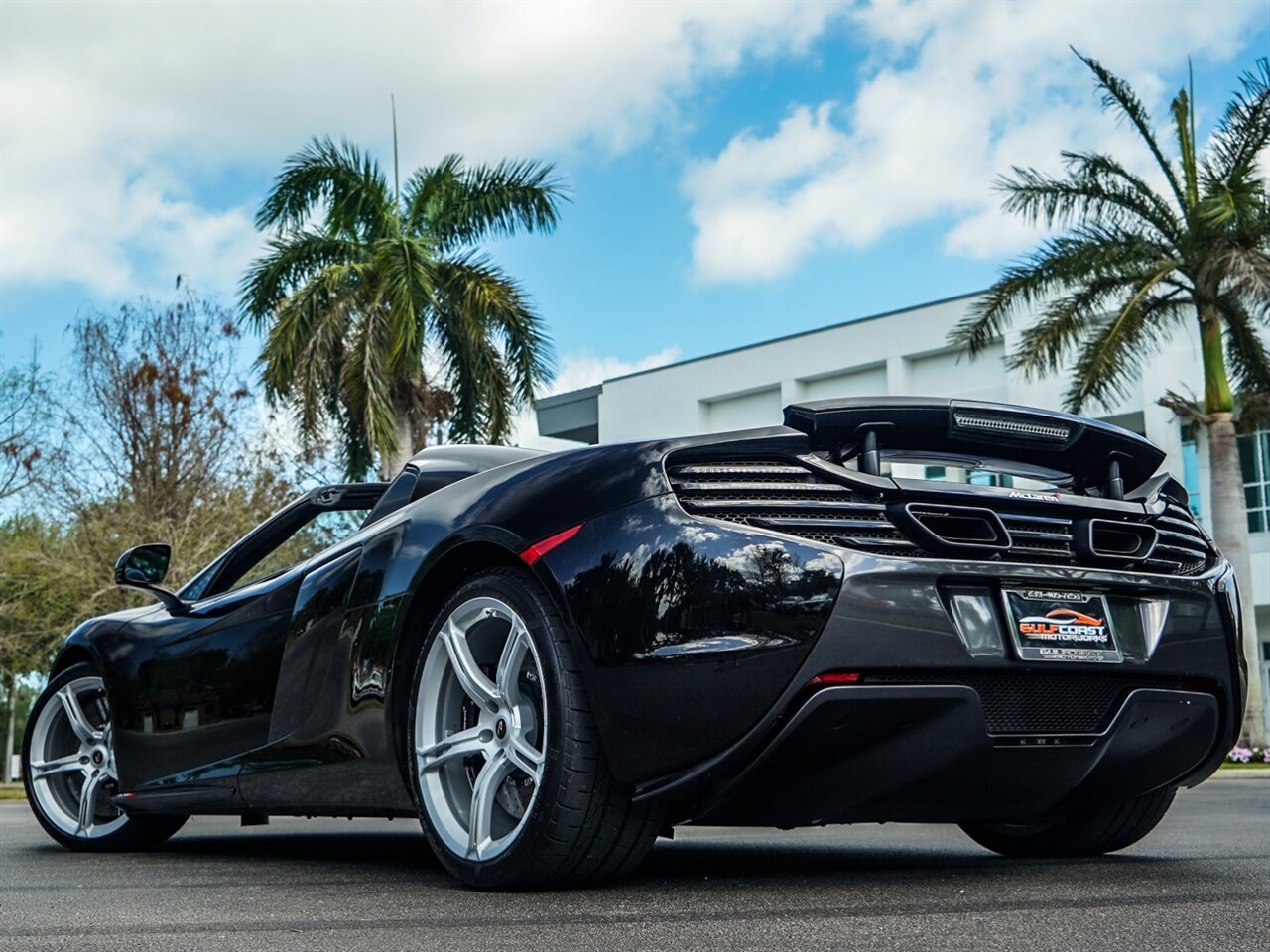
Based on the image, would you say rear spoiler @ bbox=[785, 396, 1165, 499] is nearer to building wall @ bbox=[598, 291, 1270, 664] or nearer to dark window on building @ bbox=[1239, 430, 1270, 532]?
building wall @ bbox=[598, 291, 1270, 664]

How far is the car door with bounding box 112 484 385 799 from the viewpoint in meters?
4.67

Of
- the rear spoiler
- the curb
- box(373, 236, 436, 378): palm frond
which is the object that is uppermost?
box(373, 236, 436, 378): palm frond

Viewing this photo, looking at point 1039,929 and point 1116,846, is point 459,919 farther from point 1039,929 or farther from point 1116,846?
point 1116,846

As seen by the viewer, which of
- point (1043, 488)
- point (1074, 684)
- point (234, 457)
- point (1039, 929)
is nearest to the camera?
point (1039, 929)

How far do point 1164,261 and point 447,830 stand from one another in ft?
66.2

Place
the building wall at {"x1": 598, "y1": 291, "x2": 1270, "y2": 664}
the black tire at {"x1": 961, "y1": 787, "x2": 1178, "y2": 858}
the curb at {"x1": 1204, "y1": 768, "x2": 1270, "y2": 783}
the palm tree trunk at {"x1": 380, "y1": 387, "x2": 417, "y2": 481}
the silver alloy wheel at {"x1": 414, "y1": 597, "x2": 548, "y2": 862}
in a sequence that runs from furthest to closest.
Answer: the building wall at {"x1": 598, "y1": 291, "x2": 1270, "y2": 664}
the palm tree trunk at {"x1": 380, "y1": 387, "x2": 417, "y2": 481}
the curb at {"x1": 1204, "y1": 768, "x2": 1270, "y2": 783}
the black tire at {"x1": 961, "y1": 787, "x2": 1178, "y2": 858}
the silver alloy wheel at {"x1": 414, "y1": 597, "x2": 548, "y2": 862}

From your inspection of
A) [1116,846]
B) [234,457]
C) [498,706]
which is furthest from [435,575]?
[234,457]

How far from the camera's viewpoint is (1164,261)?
21891mm

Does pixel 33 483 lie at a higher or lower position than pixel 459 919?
higher

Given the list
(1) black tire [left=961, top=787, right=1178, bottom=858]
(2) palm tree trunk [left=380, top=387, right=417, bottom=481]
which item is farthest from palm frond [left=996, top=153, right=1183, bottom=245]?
(1) black tire [left=961, top=787, right=1178, bottom=858]

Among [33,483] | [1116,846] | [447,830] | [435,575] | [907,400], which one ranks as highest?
[33,483]

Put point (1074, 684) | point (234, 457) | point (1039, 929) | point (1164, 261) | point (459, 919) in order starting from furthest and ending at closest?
1. point (234, 457)
2. point (1164, 261)
3. point (1074, 684)
4. point (459, 919)
5. point (1039, 929)

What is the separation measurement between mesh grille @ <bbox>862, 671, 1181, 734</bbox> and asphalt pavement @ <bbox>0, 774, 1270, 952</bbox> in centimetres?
38

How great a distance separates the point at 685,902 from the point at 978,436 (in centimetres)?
137
